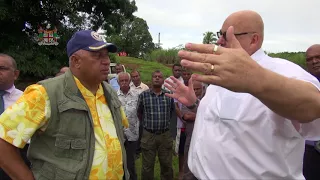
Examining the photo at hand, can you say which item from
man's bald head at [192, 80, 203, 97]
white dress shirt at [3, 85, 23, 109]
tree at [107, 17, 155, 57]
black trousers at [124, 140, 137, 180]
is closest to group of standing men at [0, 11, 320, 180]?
white dress shirt at [3, 85, 23, 109]

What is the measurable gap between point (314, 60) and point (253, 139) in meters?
2.78

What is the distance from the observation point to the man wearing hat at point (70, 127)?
6.93 feet

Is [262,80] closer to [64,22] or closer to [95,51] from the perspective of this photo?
[95,51]

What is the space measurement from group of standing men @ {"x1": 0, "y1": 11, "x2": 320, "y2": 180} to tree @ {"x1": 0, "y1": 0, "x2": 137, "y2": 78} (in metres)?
7.15

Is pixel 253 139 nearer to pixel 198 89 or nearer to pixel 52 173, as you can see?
pixel 52 173

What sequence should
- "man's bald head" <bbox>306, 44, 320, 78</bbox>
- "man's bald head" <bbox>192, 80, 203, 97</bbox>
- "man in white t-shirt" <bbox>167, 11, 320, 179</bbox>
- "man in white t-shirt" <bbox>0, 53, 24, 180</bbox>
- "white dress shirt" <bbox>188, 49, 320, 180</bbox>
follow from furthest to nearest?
"man's bald head" <bbox>192, 80, 203, 97</bbox>
"man's bald head" <bbox>306, 44, 320, 78</bbox>
"man in white t-shirt" <bbox>0, 53, 24, 180</bbox>
"white dress shirt" <bbox>188, 49, 320, 180</bbox>
"man in white t-shirt" <bbox>167, 11, 320, 179</bbox>

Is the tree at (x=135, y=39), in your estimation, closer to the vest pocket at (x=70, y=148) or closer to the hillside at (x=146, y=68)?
the hillside at (x=146, y=68)

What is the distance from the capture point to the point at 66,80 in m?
2.39

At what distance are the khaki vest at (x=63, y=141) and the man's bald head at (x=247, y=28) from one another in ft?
3.88

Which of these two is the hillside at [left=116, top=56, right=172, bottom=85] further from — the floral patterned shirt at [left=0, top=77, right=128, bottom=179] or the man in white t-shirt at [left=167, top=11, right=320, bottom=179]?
the man in white t-shirt at [left=167, top=11, right=320, bottom=179]

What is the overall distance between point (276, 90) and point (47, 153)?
5.62ft

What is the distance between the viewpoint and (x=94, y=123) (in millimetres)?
2377

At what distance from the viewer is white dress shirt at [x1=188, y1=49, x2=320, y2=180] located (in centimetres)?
171

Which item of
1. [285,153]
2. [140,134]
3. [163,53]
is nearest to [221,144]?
[285,153]
